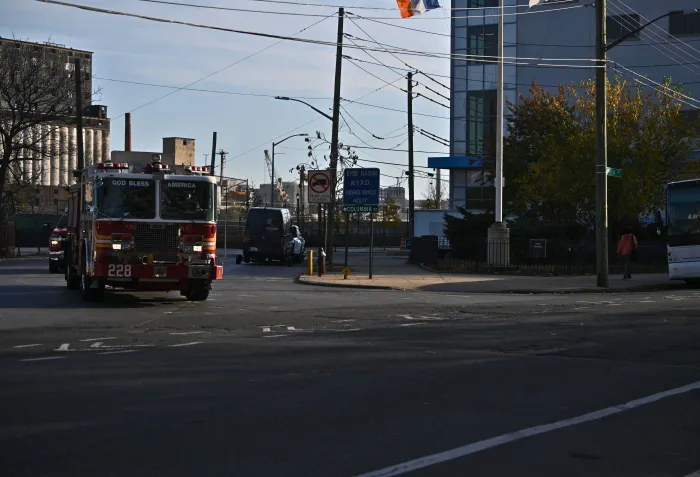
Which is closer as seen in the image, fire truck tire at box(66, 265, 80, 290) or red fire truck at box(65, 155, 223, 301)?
red fire truck at box(65, 155, 223, 301)

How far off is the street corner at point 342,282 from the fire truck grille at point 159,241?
30.9 feet

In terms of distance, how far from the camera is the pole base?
33.2 metres

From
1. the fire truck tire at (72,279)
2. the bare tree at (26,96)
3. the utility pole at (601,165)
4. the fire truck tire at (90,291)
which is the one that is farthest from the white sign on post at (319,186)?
the bare tree at (26,96)

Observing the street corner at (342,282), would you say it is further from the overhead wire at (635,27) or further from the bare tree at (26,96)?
the overhead wire at (635,27)

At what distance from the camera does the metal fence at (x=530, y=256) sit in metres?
33.6

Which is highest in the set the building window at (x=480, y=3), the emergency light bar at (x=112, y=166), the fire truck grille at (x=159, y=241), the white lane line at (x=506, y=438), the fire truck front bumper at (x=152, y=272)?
the building window at (x=480, y=3)

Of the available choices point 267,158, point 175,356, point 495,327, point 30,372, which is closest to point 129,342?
point 175,356

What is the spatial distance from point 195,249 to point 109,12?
22.0ft

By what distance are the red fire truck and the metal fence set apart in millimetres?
16632

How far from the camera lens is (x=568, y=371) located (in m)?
10.5

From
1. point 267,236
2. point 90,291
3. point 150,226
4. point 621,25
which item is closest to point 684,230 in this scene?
point 150,226

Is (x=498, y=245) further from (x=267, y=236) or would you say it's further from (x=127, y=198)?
(x=127, y=198)

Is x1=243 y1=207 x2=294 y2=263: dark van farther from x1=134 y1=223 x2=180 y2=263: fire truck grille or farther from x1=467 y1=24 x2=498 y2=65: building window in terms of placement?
x1=467 y1=24 x2=498 y2=65: building window

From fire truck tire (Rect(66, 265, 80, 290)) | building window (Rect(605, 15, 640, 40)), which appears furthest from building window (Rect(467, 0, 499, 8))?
fire truck tire (Rect(66, 265, 80, 290))
